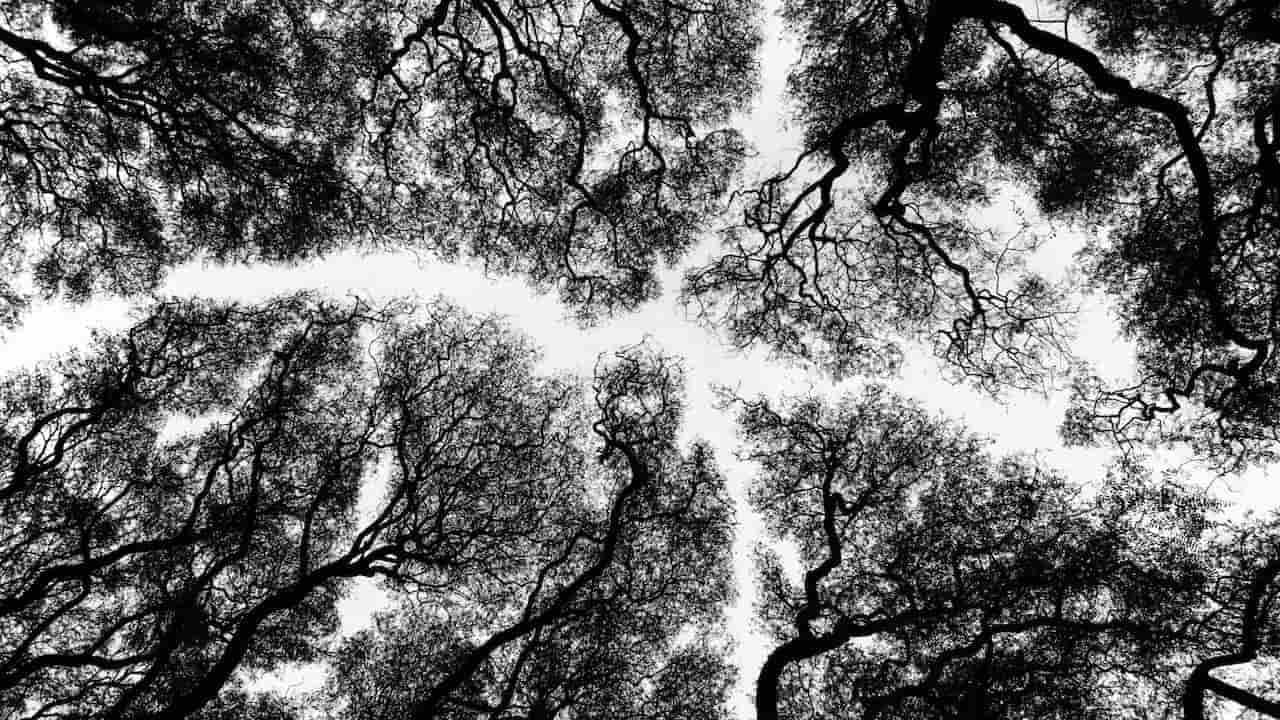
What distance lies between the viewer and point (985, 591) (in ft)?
48.2

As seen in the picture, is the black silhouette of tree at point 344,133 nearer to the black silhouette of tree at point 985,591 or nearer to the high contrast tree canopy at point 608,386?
the high contrast tree canopy at point 608,386

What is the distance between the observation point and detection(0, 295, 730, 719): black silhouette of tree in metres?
14.6

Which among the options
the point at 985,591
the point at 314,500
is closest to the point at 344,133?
the point at 314,500

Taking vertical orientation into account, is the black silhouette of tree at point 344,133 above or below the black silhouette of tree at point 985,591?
above

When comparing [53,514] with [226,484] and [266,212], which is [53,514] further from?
[266,212]

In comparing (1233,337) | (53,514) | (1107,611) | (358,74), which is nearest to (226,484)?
(53,514)

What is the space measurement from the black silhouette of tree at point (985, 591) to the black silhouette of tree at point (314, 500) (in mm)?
3155

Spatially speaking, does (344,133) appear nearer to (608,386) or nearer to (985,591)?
(608,386)

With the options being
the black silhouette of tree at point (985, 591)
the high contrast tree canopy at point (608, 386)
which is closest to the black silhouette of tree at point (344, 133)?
the high contrast tree canopy at point (608, 386)

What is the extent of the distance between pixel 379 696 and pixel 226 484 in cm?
692

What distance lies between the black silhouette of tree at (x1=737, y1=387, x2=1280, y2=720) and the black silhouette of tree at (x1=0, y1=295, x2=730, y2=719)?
10.4 ft

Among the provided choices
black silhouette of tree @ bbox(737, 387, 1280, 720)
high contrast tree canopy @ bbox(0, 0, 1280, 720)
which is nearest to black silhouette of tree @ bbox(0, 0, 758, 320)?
high contrast tree canopy @ bbox(0, 0, 1280, 720)

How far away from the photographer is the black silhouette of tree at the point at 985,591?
45.5 ft

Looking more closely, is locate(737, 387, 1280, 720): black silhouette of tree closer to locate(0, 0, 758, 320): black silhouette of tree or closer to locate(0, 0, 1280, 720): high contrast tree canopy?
locate(0, 0, 1280, 720): high contrast tree canopy
